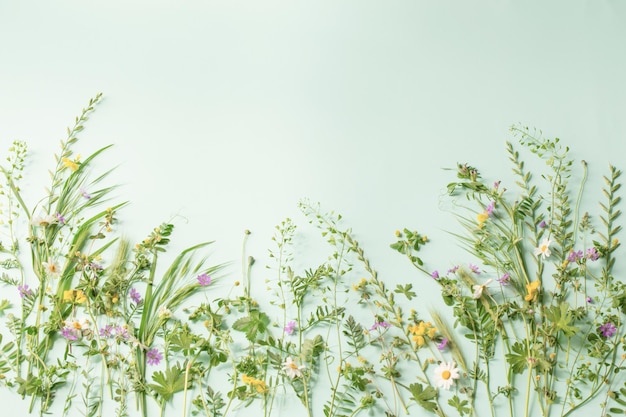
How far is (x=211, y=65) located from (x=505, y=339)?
3.99ft

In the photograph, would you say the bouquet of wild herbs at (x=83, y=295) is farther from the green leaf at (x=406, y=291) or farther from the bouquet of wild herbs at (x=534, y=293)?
the bouquet of wild herbs at (x=534, y=293)

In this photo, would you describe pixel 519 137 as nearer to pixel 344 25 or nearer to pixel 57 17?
pixel 344 25

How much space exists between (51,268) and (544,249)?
1392mm

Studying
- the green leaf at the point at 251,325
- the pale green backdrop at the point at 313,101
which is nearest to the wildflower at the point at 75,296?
the pale green backdrop at the point at 313,101

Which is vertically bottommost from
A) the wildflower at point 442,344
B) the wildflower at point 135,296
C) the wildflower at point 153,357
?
the wildflower at point 153,357

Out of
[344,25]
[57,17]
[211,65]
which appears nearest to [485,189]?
[344,25]

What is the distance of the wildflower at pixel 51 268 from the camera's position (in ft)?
5.53

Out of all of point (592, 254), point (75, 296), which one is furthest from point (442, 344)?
point (75, 296)

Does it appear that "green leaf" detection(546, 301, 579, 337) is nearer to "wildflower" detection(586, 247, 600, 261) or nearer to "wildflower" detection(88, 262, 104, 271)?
"wildflower" detection(586, 247, 600, 261)

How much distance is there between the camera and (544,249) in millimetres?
1521

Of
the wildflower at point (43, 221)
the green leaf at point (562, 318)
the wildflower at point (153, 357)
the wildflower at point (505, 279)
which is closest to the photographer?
the green leaf at point (562, 318)

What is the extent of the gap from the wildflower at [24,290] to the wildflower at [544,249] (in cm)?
145

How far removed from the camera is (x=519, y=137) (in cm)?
164

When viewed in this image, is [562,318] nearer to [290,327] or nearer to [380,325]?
[380,325]
